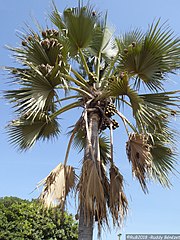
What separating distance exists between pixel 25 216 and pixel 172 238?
24.2 feet

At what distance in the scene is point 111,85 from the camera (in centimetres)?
511

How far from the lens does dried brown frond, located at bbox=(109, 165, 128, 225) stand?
16.3ft

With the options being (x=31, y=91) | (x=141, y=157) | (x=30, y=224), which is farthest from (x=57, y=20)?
(x=30, y=224)

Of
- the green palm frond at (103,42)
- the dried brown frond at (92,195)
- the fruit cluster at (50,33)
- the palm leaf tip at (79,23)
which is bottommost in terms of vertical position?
the dried brown frond at (92,195)

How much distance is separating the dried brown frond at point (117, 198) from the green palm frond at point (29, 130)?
60.5 inches

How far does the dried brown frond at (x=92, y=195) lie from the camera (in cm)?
461

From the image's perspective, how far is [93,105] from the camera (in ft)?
18.6

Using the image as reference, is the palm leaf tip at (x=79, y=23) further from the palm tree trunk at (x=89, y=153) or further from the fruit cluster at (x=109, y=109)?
the palm tree trunk at (x=89, y=153)

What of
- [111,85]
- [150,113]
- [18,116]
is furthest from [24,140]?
[150,113]

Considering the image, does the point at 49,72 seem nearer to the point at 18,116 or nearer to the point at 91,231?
the point at 18,116

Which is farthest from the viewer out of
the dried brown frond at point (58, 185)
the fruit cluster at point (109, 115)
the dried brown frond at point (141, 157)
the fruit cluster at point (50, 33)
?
the fruit cluster at point (109, 115)

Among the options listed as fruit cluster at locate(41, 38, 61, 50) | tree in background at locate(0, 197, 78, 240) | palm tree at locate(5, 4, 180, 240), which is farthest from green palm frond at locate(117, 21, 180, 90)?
tree in background at locate(0, 197, 78, 240)

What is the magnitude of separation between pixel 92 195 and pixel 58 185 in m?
0.63

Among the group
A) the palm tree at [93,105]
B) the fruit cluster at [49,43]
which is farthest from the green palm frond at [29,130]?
the fruit cluster at [49,43]
